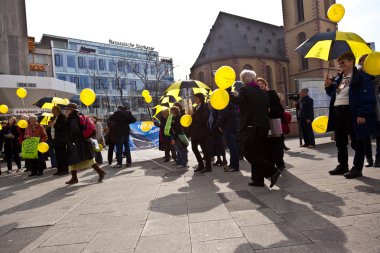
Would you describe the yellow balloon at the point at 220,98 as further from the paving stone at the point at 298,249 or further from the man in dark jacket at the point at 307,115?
the man in dark jacket at the point at 307,115

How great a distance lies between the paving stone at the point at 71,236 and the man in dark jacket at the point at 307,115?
8.23 m

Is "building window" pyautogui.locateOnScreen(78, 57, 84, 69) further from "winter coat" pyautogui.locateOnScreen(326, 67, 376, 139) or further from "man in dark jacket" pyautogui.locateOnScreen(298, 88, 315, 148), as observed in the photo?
"winter coat" pyautogui.locateOnScreen(326, 67, 376, 139)

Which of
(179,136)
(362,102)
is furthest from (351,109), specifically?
(179,136)

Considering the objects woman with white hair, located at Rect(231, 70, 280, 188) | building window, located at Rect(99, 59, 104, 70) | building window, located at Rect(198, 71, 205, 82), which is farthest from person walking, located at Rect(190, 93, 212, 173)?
building window, located at Rect(99, 59, 104, 70)

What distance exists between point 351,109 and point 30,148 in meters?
8.61

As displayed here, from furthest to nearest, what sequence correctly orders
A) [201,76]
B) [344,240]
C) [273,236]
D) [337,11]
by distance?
1. [201,76]
2. [337,11]
3. [273,236]
4. [344,240]

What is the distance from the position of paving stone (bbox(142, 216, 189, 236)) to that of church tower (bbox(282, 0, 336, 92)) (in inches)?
1750

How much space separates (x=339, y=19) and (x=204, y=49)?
4783cm

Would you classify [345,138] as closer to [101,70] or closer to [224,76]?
[224,76]

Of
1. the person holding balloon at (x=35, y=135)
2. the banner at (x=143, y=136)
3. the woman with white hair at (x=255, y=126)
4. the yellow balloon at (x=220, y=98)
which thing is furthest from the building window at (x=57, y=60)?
the woman with white hair at (x=255, y=126)

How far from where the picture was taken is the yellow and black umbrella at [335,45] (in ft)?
17.6

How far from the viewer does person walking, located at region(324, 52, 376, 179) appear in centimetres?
483

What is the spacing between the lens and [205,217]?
11.9 feet

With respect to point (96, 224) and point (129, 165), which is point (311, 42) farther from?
point (129, 165)
